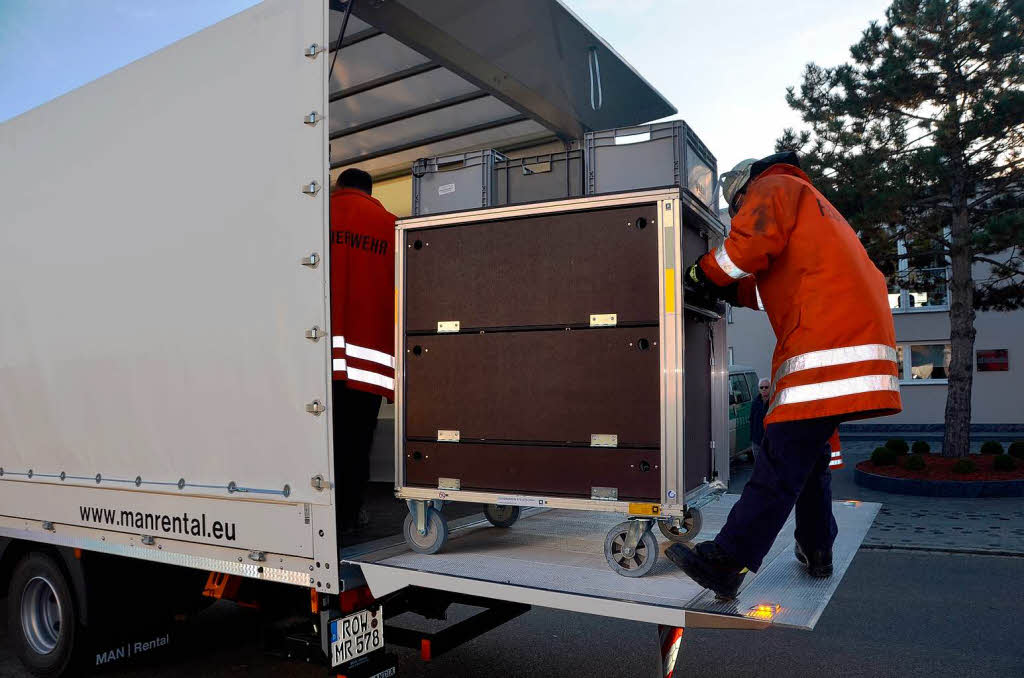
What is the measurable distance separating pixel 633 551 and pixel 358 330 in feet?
5.29

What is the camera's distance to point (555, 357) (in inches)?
126

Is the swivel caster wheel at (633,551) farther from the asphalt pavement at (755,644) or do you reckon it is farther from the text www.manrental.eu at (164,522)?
the text www.manrental.eu at (164,522)

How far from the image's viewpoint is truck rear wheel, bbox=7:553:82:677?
13.8 feet

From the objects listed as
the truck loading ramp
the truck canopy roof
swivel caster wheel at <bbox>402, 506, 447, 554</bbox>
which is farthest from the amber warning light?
the truck canopy roof

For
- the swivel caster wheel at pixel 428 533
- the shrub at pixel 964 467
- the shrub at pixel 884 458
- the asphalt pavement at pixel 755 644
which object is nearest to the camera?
the swivel caster wheel at pixel 428 533

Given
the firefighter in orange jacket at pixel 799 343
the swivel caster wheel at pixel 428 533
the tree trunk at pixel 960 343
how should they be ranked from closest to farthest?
the firefighter in orange jacket at pixel 799 343 → the swivel caster wheel at pixel 428 533 → the tree trunk at pixel 960 343

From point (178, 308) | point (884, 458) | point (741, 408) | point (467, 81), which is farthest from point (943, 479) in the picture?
point (178, 308)

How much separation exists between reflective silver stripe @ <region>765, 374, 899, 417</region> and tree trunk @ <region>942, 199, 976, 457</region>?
11.2 metres

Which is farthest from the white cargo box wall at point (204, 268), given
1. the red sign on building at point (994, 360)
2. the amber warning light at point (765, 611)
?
the red sign on building at point (994, 360)

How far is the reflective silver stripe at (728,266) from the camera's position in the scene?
2896 millimetres

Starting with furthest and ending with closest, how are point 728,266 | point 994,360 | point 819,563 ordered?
point 994,360 → point 819,563 → point 728,266

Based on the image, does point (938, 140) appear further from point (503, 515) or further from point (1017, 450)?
point (503, 515)

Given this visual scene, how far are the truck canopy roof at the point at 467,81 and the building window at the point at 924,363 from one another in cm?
1944

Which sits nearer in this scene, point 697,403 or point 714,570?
point 714,570
